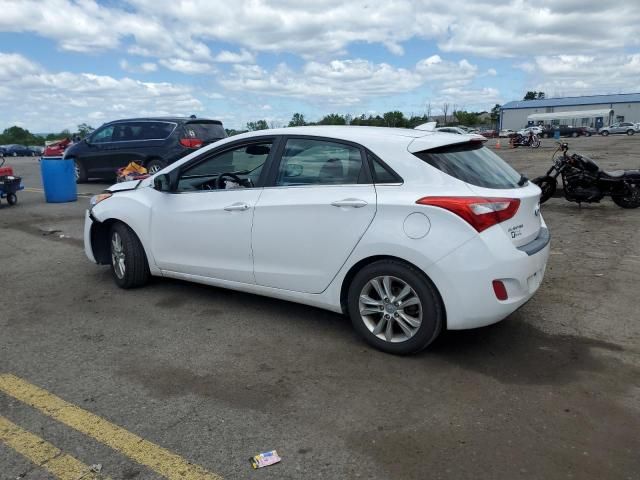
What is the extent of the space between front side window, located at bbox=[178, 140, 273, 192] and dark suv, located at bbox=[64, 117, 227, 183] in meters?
8.11

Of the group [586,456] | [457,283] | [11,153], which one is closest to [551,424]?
[586,456]

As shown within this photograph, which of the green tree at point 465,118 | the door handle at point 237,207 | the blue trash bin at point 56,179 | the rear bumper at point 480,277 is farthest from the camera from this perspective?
the green tree at point 465,118

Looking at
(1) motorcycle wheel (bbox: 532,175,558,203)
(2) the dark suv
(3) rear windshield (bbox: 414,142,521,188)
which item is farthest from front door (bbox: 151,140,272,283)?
(2) the dark suv

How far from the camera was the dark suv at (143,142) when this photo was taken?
13.6 meters

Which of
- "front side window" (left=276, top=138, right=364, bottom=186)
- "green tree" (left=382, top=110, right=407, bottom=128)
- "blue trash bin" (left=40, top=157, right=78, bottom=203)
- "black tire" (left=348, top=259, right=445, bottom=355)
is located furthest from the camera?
"green tree" (left=382, top=110, right=407, bottom=128)

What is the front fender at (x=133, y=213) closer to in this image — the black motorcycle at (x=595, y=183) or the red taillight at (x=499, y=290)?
the red taillight at (x=499, y=290)

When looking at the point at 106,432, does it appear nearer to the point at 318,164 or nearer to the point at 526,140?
the point at 318,164

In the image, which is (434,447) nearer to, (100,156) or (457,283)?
(457,283)

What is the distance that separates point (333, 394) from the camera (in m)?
3.44

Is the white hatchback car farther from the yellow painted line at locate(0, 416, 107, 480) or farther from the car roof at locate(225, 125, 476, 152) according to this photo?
the yellow painted line at locate(0, 416, 107, 480)

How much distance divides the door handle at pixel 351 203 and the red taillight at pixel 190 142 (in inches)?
400

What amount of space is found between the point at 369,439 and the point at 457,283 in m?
1.21

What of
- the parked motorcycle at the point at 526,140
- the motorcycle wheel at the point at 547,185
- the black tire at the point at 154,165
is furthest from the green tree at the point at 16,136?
the motorcycle wheel at the point at 547,185

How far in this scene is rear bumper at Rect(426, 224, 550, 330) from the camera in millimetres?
3586
